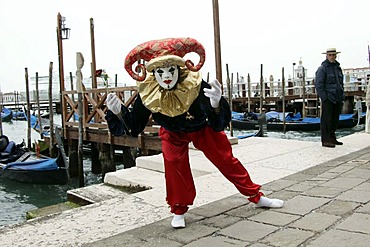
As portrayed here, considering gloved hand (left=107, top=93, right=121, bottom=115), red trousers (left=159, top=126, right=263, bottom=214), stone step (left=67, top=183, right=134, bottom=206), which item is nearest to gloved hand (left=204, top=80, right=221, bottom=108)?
red trousers (left=159, top=126, right=263, bottom=214)

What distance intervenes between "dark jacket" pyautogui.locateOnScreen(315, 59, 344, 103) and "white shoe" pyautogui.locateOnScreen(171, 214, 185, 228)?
12.1ft

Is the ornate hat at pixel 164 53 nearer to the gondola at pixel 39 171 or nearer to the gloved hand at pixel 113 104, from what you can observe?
the gloved hand at pixel 113 104

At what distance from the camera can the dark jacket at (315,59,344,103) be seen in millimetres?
5684

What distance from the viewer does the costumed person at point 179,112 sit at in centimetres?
268

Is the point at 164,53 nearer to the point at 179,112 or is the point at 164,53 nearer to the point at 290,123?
the point at 179,112

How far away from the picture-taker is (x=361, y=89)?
842 inches

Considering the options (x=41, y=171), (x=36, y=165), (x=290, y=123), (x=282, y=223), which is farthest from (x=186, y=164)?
(x=290, y=123)

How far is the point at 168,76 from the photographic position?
105 inches

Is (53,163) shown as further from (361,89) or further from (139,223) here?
(361,89)

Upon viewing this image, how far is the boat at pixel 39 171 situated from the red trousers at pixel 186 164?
6577 mm

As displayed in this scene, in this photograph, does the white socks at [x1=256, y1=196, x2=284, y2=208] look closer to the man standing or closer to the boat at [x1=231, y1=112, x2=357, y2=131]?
the man standing

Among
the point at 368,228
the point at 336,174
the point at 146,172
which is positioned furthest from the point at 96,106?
the point at 368,228

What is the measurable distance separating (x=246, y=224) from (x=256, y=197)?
29 cm

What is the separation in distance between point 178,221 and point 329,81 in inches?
150
